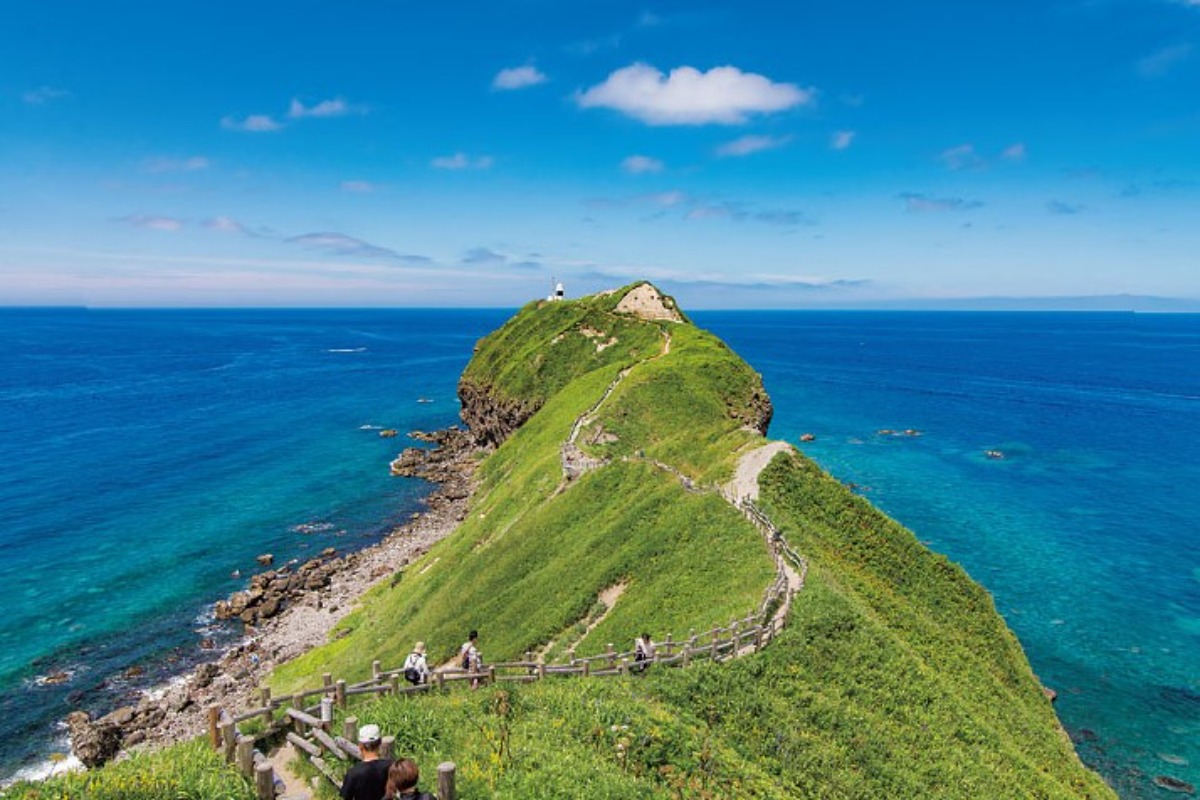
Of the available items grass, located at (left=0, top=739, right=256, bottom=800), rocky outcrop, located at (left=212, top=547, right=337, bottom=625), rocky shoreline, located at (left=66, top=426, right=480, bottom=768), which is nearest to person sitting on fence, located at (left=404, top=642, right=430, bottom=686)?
grass, located at (left=0, top=739, right=256, bottom=800)

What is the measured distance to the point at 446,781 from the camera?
12.8m

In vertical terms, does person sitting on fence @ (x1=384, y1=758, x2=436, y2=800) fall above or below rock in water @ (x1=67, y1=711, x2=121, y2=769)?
above

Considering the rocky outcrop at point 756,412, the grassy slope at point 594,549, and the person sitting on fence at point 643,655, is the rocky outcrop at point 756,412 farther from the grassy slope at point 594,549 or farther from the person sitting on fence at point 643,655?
the person sitting on fence at point 643,655

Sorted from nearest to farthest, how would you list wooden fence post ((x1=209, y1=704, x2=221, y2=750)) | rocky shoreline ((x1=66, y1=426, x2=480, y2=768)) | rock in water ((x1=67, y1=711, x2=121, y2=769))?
wooden fence post ((x1=209, y1=704, x2=221, y2=750)) < rock in water ((x1=67, y1=711, x2=121, y2=769)) < rocky shoreline ((x1=66, y1=426, x2=480, y2=768))

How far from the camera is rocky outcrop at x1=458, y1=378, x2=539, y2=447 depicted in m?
90.6

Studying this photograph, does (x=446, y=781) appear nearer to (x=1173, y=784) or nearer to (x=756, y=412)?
(x=1173, y=784)

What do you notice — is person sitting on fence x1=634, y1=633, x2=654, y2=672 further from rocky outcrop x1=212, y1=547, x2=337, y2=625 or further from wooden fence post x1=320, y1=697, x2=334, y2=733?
rocky outcrop x1=212, y1=547, x2=337, y2=625

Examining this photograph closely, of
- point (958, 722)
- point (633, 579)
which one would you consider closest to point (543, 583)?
point (633, 579)

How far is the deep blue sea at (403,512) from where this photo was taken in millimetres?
45656

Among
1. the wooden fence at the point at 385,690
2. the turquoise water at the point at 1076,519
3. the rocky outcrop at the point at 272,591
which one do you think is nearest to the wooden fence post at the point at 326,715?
the wooden fence at the point at 385,690

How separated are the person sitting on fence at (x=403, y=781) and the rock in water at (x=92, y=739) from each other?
37984 millimetres

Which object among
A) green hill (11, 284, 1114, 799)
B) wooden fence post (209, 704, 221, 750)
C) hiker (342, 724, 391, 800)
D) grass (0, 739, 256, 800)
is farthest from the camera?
green hill (11, 284, 1114, 799)

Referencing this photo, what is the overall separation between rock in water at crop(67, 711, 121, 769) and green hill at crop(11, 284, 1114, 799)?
930cm

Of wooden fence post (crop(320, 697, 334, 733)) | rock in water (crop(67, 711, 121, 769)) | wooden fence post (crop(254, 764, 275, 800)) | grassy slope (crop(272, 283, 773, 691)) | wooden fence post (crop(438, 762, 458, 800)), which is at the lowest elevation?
rock in water (crop(67, 711, 121, 769))
